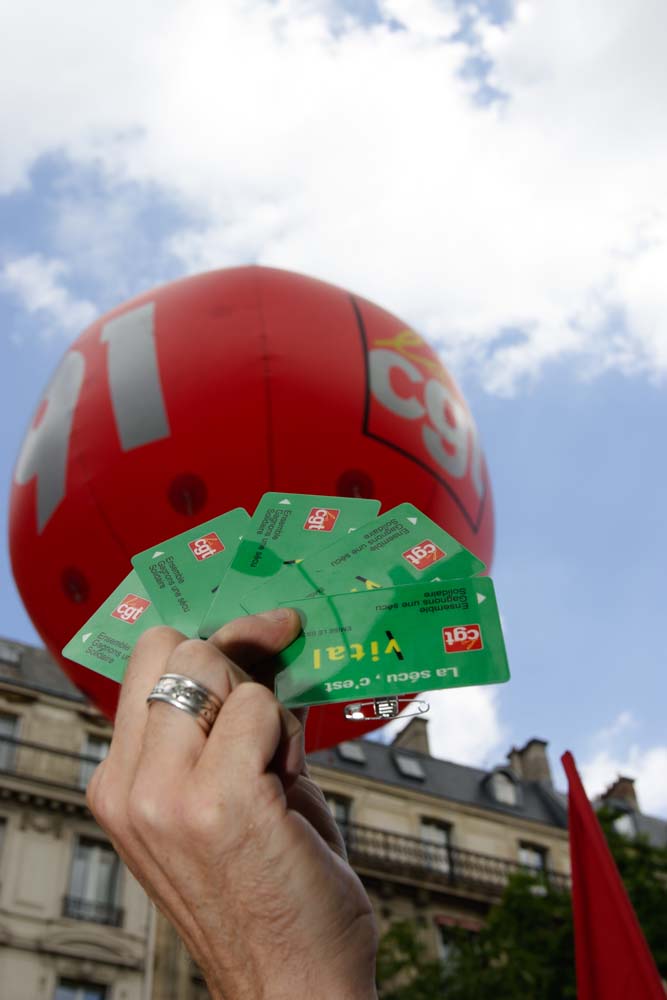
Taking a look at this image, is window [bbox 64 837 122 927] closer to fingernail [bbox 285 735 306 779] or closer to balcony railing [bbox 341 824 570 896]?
balcony railing [bbox 341 824 570 896]

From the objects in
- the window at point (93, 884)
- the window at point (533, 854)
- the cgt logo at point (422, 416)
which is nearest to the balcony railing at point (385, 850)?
the window at point (533, 854)

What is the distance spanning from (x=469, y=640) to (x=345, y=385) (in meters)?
4.56

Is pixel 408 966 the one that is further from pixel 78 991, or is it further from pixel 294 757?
pixel 294 757

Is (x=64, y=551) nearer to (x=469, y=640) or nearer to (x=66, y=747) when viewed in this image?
(x=469, y=640)

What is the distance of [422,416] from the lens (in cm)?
707

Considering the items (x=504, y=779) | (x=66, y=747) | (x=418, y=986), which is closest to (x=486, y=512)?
(x=418, y=986)

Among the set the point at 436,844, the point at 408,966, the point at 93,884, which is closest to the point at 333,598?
the point at 408,966

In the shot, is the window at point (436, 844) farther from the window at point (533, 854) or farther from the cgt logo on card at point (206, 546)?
the cgt logo on card at point (206, 546)

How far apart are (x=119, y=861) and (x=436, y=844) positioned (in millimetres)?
8496

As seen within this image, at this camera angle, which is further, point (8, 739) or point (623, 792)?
point (623, 792)

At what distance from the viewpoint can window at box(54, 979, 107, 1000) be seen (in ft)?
65.1

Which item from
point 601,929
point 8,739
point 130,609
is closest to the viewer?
point 130,609

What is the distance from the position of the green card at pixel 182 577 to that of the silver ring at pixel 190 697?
22.2 inches

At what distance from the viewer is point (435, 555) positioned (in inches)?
101
